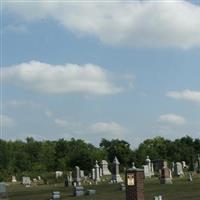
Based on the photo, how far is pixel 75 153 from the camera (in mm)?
103500

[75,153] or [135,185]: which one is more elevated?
[75,153]

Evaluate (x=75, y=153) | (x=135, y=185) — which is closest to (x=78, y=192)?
(x=135, y=185)

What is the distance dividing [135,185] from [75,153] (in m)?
81.4

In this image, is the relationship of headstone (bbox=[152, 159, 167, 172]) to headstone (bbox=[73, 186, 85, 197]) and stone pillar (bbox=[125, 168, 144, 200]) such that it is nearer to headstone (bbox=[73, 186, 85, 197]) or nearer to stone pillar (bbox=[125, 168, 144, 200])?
headstone (bbox=[73, 186, 85, 197])

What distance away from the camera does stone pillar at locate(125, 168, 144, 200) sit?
22.6 m

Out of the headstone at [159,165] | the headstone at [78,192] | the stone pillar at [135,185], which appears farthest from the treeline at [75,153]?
the stone pillar at [135,185]

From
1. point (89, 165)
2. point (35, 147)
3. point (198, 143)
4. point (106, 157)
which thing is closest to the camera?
point (89, 165)

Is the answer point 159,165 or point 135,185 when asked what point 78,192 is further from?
point 159,165

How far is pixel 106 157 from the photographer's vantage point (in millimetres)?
104375

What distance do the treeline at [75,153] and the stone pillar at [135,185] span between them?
6442 cm

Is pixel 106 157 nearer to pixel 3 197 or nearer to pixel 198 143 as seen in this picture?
pixel 198 143

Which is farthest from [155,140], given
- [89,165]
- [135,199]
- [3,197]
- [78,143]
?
[135,199]

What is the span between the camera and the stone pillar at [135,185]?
2258 centimetres

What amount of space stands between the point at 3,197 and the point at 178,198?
13932 millimetres
